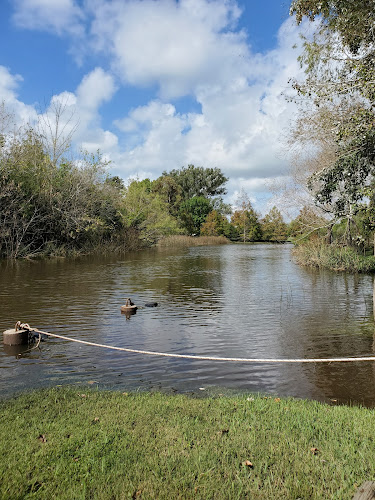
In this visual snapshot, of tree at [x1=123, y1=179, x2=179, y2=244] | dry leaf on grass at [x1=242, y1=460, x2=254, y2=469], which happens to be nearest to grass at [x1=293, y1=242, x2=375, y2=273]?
dry leaf on grass at [x1=242, y1=460, x2=254, y2=469]

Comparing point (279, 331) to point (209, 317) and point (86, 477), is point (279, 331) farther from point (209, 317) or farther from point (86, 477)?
point (86, 477)

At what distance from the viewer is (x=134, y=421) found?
14.2ft

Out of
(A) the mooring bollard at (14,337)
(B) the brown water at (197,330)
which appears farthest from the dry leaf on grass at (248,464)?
(A) the mooring bollard at (14,337)

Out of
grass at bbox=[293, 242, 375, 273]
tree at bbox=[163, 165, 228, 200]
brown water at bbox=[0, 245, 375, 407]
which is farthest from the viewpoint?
tree at bbox=[163, 165, 228, 200]

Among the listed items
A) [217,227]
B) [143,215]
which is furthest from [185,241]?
[217,227]

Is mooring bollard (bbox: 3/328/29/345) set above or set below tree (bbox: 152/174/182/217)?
below

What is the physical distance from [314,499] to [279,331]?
7204 mm

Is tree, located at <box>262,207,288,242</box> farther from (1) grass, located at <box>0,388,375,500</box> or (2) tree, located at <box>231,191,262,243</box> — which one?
(1) grass, located at <box>0,388,375,500</box>

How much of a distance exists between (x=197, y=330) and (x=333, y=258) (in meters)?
16.9

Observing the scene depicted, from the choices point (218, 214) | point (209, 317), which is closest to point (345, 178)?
point (209, 317)

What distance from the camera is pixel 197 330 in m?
9.92

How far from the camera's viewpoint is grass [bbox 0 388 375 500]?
3055mm

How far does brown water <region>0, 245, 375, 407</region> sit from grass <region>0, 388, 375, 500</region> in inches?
51.1

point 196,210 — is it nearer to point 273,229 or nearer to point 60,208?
point 273,229
